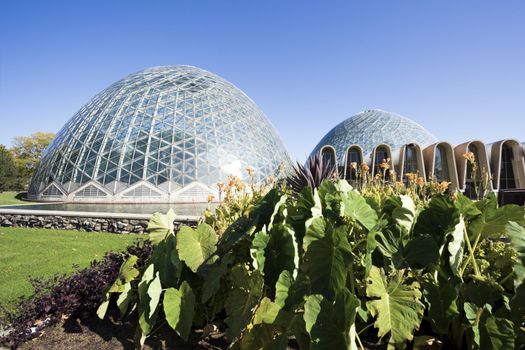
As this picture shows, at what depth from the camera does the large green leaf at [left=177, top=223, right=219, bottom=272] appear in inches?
108

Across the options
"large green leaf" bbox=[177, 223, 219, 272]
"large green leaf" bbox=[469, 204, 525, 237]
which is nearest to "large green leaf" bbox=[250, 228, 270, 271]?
"large green leaf" bbox=[177, 223, 219, 272]

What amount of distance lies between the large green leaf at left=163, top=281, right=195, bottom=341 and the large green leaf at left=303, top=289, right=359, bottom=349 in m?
1.16

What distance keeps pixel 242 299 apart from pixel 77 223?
40.2 ft

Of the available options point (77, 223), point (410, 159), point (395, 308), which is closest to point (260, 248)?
point (395, 308)

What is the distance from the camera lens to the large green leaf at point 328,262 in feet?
6.35

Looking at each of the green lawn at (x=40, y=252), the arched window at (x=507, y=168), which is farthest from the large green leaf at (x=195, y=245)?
the arched window at (x=507, y=168)

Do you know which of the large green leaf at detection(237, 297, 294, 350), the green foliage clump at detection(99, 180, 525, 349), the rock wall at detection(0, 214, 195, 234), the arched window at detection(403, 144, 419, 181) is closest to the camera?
the green foliage clump at detection(99, 180, 525, 349)

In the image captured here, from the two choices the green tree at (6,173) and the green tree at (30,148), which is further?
the green tree at (30,148)

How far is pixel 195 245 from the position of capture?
2.88 m

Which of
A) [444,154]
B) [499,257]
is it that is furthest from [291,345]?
[444,154]

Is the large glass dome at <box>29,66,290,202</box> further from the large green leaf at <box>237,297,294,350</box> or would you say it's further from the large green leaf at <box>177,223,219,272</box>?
the large green leaf at <box>237,297,294,350</box>

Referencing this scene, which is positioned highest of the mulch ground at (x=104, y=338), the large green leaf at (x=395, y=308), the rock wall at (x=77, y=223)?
the large green leaf at (x=395, y=308)

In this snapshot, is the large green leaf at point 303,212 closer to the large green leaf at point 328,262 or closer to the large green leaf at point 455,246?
the large green leaf at point 328,262

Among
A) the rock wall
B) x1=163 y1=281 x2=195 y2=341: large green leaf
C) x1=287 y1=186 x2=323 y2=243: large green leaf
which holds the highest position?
x1=287 y1=186 x2=323 y2=243: large green leaf
